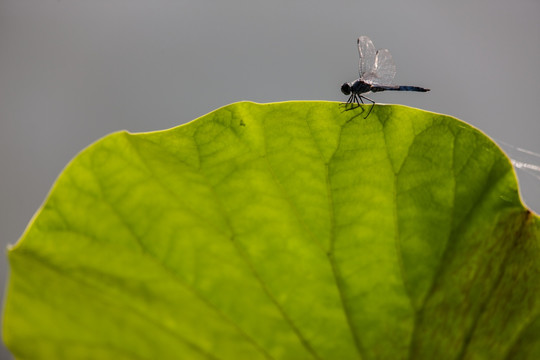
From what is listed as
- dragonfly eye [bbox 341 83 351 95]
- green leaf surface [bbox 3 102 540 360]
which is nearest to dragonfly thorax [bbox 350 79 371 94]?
dragonfly eye [bbox 341 83 351 95]

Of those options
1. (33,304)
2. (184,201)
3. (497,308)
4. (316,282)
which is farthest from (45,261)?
(497,308)

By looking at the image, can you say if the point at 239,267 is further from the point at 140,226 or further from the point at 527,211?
the point at 527,211

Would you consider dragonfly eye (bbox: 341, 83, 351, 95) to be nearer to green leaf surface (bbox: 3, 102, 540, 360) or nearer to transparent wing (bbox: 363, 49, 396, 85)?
transparent wing (bbox: 363, 49, 396, 85)

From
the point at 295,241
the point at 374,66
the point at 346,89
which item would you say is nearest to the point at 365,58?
the point at 374,66

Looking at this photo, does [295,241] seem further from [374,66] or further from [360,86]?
[374,66]

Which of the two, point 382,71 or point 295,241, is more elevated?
point 382,71

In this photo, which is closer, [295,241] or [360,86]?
[295,241]
